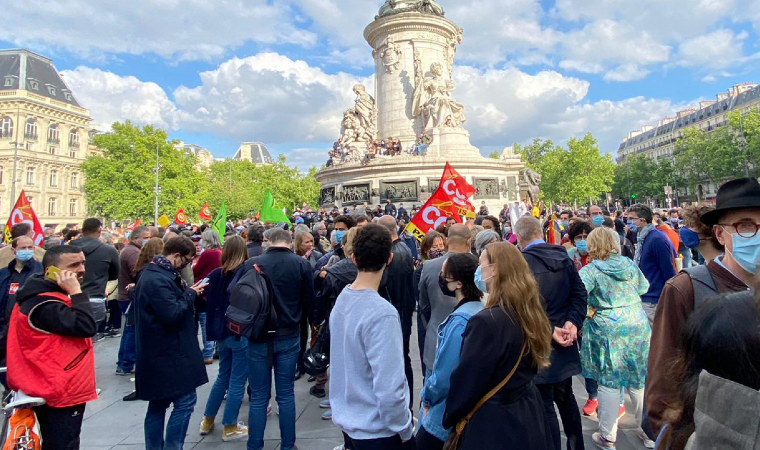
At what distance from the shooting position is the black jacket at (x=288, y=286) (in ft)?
14.1

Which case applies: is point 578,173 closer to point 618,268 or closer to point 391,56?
point 391,56

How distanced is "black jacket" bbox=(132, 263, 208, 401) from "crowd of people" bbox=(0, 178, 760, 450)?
1 cm

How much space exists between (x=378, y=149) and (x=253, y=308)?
24.2 metres

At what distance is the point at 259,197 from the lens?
6400 centimetres

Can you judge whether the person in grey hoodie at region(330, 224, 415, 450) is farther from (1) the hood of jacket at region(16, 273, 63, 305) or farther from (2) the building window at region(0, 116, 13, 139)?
(2) the building window at region(0, 116, 13, 139)

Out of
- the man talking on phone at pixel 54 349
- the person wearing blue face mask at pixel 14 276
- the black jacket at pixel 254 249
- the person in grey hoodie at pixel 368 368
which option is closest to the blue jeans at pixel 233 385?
the man talking on phone at pixel 54 349

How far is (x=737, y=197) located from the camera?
2477 mm

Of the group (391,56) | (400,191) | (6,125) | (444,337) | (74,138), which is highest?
(74,138)

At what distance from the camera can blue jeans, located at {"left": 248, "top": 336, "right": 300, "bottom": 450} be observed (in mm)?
4020

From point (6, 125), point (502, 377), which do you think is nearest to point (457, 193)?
point (502, 377)

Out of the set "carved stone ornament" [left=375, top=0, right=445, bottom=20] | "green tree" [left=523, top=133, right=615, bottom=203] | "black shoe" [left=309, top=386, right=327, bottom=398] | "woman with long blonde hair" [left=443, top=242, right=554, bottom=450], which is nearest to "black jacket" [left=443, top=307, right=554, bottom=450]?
"woman with long blonde hair" [left=443, top=242, right=554, bottom=450]

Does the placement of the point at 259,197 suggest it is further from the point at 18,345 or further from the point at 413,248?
the point at 18,345

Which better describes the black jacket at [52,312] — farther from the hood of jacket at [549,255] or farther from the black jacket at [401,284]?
the hood of jacket at [549,255]

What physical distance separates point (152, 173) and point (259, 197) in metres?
18.7
